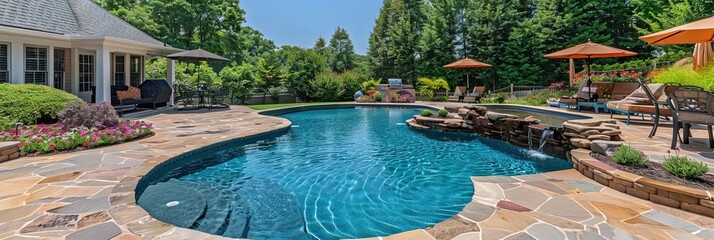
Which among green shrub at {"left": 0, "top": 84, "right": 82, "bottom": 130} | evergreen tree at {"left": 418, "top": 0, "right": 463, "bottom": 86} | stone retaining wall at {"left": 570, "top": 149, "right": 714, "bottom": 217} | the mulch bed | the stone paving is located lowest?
the stone paving

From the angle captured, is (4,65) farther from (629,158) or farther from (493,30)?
(493,30)

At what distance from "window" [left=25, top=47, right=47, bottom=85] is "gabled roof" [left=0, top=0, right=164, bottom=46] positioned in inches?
31.3

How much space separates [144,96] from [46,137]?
707cm

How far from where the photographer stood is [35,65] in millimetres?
10055

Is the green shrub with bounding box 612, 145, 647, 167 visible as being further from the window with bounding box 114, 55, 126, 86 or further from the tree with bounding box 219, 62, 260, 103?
the tree with bounding box 219, 62, 260, 103

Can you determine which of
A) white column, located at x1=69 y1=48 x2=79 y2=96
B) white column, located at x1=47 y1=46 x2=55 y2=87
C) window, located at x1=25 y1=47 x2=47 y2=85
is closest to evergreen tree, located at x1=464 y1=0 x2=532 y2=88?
white column, located at x1=69 y1=48 x2=79 y2=96

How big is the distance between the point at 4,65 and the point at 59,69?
156 centimetres

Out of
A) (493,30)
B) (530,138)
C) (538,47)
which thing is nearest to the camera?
(530,138)

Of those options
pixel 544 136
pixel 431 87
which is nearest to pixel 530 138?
pixel 544 136

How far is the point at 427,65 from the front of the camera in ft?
82.5

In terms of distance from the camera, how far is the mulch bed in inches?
133

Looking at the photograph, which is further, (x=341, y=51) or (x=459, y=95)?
(x=341, y=51)

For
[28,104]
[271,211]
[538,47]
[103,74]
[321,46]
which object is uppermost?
[321,46]

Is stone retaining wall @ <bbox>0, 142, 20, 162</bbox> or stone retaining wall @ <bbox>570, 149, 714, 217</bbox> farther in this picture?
stone retaining wall @ <bbox>0, 142, 20, 162</bbox>
